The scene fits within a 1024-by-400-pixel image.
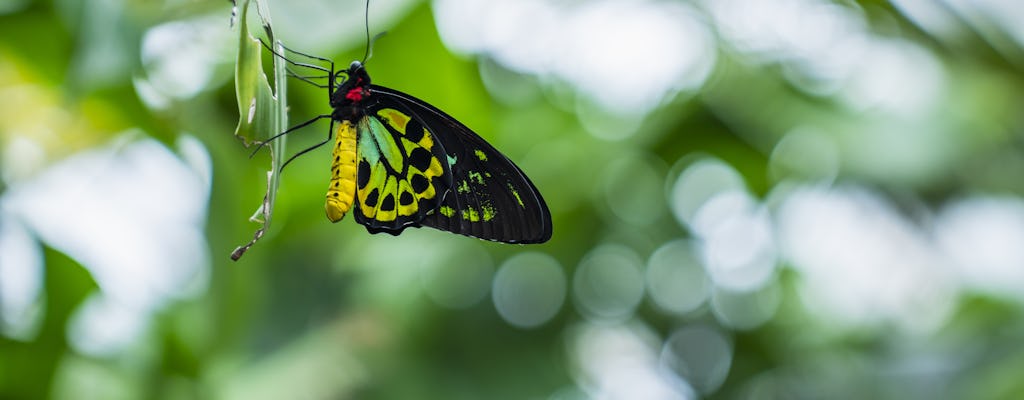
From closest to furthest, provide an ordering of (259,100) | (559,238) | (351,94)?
(259,100) < (351,94) < (559,238)

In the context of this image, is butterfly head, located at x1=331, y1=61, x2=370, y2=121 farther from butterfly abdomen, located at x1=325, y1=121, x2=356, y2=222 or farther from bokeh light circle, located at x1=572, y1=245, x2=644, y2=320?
bokeh light circle, located at x1=572, y1=245, x2=644, y2=320

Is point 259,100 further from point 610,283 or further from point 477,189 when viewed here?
point 610,283

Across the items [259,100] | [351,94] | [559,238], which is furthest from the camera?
[559,238]

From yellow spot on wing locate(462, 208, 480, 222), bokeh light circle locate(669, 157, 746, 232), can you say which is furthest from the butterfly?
bokeh light circle locate(669, 157, 746, 232)

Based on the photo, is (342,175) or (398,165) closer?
(342,175)

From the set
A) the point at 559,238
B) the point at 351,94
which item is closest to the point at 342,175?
the point at 351,94

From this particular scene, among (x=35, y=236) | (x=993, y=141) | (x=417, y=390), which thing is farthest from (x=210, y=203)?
(x=993, y=141)

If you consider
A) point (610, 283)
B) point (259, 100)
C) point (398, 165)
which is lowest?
point (610, 283)
